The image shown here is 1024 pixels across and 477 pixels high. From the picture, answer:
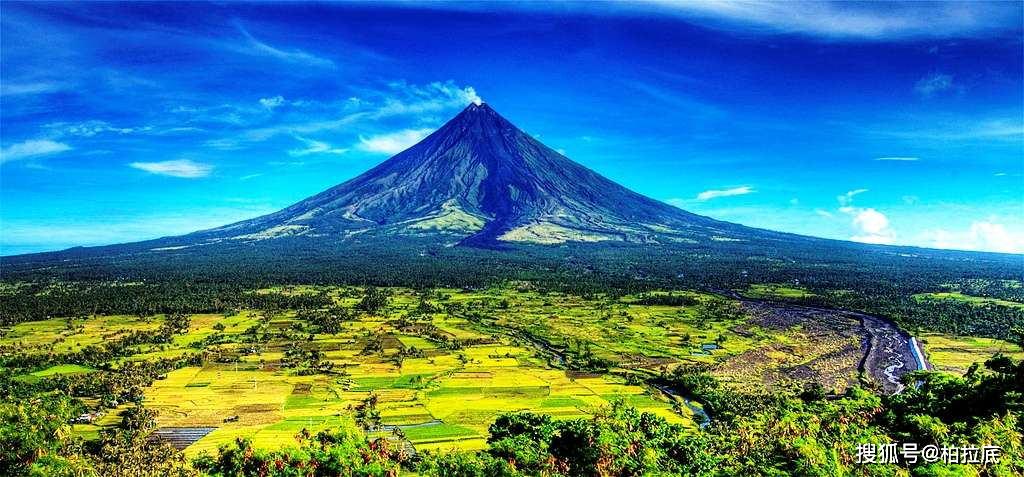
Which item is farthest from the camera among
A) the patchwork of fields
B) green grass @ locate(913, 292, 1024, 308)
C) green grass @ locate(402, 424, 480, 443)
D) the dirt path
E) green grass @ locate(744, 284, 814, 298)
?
green grass @ locate(744, 284, 814, 298)

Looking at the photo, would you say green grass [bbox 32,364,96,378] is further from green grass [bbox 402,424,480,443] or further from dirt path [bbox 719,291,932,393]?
dirt path [bbox 719,291,932,393]

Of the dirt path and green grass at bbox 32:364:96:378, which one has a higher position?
the dirt path

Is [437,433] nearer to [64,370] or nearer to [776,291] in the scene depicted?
[64,370]

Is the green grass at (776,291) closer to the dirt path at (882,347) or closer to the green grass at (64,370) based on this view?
the dirt path at (882,347)

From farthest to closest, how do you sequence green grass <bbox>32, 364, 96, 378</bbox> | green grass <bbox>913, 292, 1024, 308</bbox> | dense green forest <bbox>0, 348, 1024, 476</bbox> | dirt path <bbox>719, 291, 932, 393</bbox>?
1. green grass <bbox>913, 292, 1024, 308</bbox>
2. dirt path <bbox>719, 291, 932, 393</bbox>
3. green grass <bbox>32, 364, 96, 378</bbox>
4. dense green forest <bbox>0, 348, 1024, 476</bbox>

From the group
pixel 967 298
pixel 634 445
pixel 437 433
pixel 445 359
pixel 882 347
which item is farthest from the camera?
pixel 967 298

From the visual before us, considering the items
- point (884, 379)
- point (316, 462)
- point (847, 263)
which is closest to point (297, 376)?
point (316, 462)

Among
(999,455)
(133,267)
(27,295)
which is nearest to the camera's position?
(999,455)

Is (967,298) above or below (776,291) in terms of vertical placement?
below

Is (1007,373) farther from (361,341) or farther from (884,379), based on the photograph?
(361,341)

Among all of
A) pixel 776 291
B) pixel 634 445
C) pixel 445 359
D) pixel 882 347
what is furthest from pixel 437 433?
pixel 776 291

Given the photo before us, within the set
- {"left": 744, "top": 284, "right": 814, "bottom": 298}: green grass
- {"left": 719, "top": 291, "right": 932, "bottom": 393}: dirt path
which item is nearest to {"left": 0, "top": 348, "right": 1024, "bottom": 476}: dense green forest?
A: {"left": 719, "top": 291, "right": 932, "bottom": 393}: dirt path
